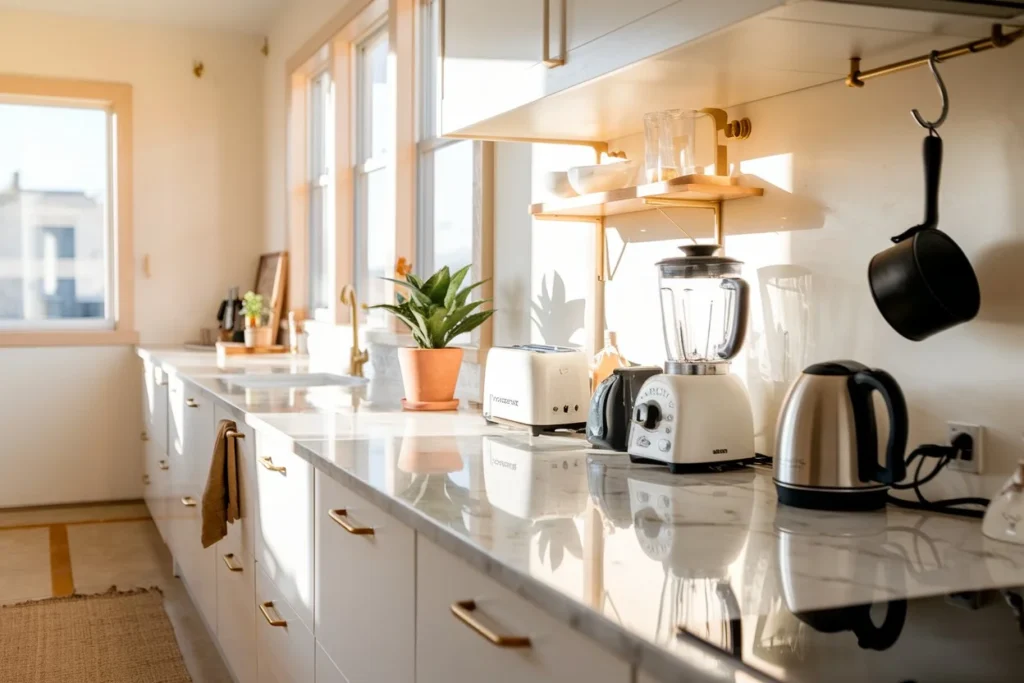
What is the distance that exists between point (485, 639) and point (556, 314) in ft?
4.81

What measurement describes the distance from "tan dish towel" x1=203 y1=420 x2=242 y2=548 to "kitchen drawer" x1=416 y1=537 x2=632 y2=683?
4.51 feet

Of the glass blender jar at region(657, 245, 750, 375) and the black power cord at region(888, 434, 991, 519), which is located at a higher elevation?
the glass blender jar at region(657, 245, 750, 375)

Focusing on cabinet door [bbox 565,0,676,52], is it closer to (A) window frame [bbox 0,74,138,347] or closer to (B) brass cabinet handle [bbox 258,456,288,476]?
(B) brass cabinet handle [bbox 258,456,288,476]

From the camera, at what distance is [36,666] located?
305 cm

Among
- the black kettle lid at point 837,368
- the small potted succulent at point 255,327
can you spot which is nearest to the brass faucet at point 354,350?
the small potted succulent at point 255,327

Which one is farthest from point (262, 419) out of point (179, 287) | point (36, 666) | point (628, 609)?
point (179, 287)

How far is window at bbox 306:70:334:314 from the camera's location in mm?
4922

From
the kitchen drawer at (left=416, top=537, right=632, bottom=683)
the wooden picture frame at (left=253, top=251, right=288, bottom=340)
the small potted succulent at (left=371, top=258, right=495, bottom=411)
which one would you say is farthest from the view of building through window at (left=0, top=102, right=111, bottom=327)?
the kitchen drawer at (left=416, top=537, right=632, bottom=683)

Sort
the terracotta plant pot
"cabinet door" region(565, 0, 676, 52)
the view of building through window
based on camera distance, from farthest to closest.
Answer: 1. the view of building through window
2. the terracotta plant pot
3. "cabinet door" region(565, 0, 676, 52)

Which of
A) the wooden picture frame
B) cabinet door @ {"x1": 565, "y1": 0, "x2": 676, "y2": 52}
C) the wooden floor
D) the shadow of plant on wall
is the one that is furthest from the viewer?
the wooden picture frame

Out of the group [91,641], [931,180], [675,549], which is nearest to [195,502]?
[91,641]

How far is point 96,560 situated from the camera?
4.26 meters

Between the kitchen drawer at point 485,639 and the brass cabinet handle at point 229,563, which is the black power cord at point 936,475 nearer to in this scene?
the kitchen drawer at point 485,639

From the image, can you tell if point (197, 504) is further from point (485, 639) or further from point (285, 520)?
point (485, 639)
